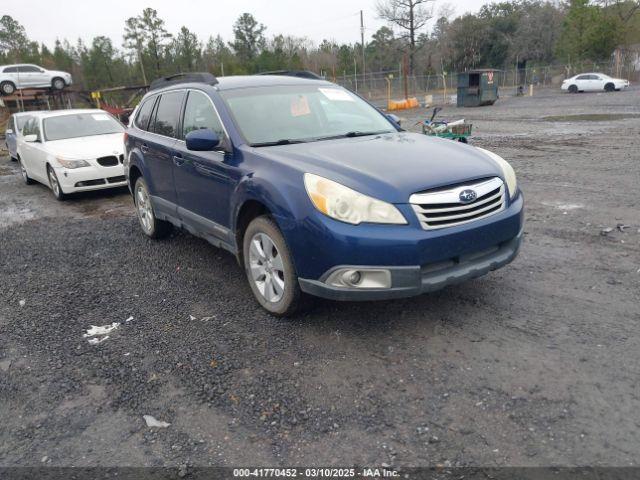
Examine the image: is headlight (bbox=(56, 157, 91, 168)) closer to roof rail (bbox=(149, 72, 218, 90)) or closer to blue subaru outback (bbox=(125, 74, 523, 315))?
roof rail (bbox=(149, 72, 218, 90))

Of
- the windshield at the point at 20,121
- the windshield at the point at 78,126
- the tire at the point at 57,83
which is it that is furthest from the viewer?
the tire at the point at 57,83

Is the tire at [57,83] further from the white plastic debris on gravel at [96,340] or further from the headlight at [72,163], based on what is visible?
the white plastic debris on gravel at [96,340]

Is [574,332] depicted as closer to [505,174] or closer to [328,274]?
[505,174]

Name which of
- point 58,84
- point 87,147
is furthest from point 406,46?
point 87,147

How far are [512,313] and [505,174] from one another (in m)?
1.06

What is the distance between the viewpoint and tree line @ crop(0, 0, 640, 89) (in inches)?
2057

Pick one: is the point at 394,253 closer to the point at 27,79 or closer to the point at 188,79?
the point at 188,79

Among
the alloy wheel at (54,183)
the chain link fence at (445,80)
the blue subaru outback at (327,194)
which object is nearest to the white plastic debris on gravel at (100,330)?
the blue subaru outback at (327,194)

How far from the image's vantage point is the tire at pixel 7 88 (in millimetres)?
28922

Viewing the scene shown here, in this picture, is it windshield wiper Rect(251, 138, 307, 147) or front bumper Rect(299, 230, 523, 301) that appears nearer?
front bumper Rect(299, 230, 523, 301)

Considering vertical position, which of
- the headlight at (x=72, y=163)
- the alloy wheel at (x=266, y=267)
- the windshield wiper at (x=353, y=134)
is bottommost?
the alloy wheel at (x=266, y=267)

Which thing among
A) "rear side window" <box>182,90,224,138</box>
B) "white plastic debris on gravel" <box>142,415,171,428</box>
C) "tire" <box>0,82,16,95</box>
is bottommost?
"white plastic debris on gravel" <box>142,415,171,428</box>

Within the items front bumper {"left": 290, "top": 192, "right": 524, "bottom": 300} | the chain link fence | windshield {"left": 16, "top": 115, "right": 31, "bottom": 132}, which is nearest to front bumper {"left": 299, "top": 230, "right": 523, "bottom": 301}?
front bumper {"left": 290, "top": 192, "right": 524, "bottom": 300}

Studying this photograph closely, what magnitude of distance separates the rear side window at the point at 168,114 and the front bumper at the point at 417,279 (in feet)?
8.67
